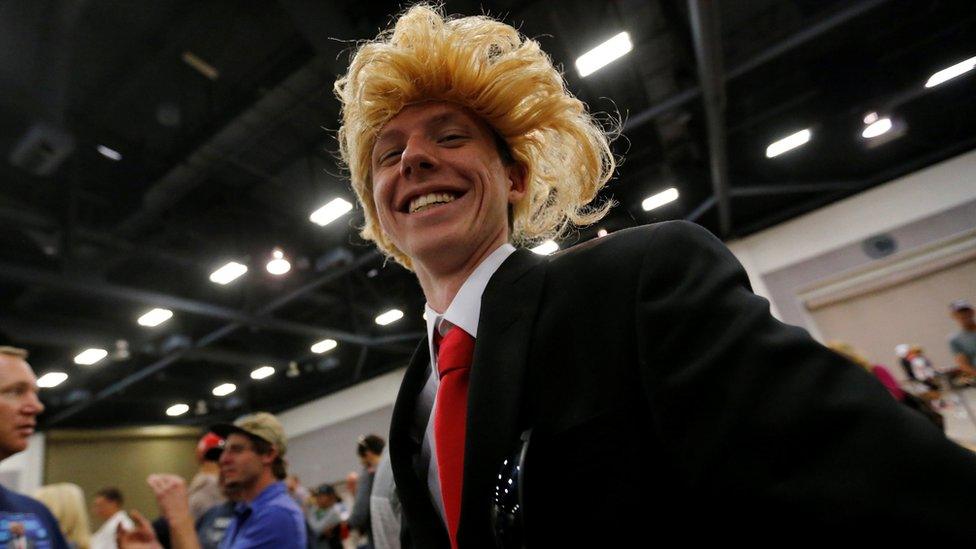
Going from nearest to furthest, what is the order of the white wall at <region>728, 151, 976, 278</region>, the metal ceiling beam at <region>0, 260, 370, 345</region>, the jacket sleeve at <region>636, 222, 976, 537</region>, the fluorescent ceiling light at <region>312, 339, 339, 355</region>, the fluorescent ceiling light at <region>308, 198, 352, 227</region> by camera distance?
1. the jacket sleeve at <region>636, 222, 976, 537</region>
2. the metal ceiling beam at <region>0, 260, 370, 345</region>
3. the fluorescent ceiling light at <region>308, 198, 352, 227</region>
4. the white wall at <region>728, 151, 976, 278</region>
5. the fluorescent ceiling light at <region>312, 339, 339, 355</region>

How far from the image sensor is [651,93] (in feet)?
20.0

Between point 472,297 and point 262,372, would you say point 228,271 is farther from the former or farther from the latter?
point 472,297

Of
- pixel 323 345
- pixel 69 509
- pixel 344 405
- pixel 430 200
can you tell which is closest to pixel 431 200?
pixel 430 200

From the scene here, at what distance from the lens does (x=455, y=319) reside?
90cm

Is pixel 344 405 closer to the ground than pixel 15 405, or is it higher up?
higher up

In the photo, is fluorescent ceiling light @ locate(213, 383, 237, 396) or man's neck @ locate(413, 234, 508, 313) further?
fluorescent ceiling light @ locate(213, 383, 237, 396)

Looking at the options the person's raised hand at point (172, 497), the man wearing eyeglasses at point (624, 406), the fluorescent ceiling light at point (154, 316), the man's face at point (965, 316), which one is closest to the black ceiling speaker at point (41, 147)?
the person's raised hand at point (172, 497)

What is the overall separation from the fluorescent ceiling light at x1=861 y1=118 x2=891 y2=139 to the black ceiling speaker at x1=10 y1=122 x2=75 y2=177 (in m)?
8.58

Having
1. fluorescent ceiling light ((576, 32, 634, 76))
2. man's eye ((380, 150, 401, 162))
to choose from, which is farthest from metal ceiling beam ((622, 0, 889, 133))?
man's eye ((380, 150, 401, 162))

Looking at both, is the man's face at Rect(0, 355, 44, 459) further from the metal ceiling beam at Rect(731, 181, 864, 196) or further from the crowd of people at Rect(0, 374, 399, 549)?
the metal ceiling beam at Rect(731, 181, 864, 196)

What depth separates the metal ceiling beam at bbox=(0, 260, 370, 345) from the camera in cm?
488

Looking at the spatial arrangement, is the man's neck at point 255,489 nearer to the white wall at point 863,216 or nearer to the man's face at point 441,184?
the man's face at point 441,184

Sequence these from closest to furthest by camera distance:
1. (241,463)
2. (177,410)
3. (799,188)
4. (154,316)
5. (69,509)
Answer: (241,463), (69,509), (154,316), (799,188), (177,410)

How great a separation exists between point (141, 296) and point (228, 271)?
0.98 meters
